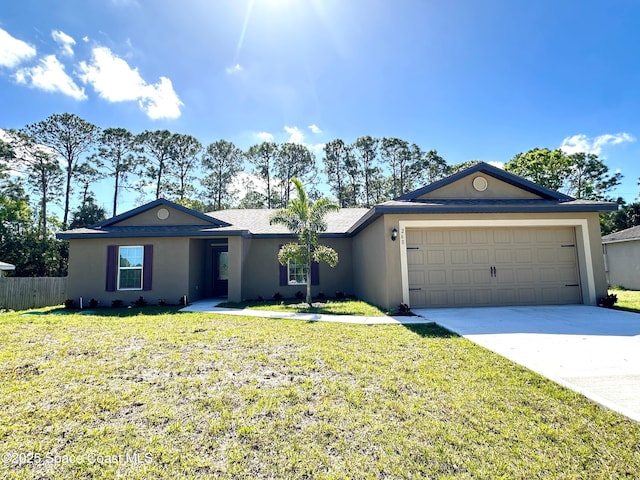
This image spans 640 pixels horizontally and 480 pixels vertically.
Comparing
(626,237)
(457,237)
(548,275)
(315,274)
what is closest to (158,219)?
(315,274)

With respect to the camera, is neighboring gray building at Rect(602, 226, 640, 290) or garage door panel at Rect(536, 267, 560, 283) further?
neighboring gray building at Rect(602, 226, 640, 290)

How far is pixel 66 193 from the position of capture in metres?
26.6

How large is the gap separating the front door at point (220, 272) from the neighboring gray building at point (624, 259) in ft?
60.9

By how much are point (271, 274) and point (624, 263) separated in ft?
56.5

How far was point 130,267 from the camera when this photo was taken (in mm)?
11438

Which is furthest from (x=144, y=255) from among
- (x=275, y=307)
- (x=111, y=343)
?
(x=111, y=343)

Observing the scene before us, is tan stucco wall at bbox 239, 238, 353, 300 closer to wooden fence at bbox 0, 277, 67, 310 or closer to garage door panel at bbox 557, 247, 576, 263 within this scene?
garage door panel at bbox 557, 247, 576, 263

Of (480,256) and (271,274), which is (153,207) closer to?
(271,274)

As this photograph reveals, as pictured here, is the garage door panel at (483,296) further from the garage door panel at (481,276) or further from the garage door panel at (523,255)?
the garage door panel at (523,255)

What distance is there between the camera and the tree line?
2462cm

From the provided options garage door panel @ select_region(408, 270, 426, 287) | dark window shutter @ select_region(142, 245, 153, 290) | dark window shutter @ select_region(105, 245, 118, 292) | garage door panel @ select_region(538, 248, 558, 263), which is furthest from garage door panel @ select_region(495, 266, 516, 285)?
dark window shutter @ select_region(105, 245, 118, 292)

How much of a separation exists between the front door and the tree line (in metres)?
14.5

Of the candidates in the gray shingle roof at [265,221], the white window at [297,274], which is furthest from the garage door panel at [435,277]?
the white window at [297,274]

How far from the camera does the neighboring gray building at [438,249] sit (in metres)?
8.85
